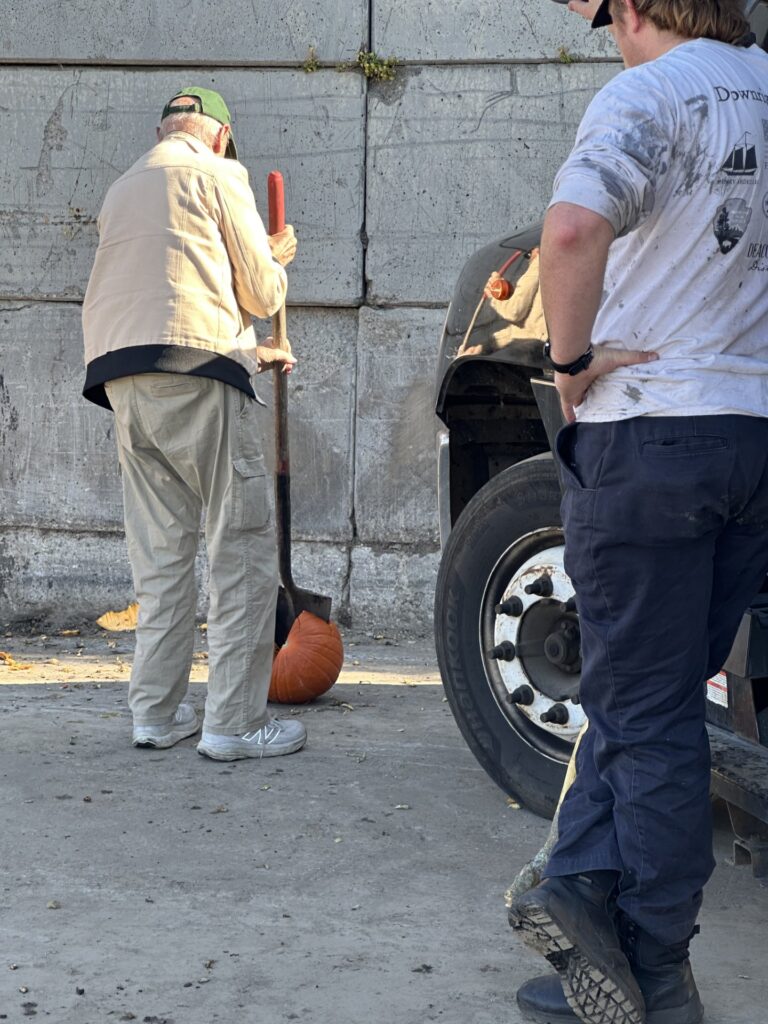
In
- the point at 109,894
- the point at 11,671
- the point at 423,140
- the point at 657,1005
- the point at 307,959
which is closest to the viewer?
the point at 657,1005

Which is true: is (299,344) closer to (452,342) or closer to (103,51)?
(103,51)

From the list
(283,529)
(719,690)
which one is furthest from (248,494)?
(719,690)

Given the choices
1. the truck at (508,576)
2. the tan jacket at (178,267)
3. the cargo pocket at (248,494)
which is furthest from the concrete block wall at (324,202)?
the truck at (508,576)

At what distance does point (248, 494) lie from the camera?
4480mm

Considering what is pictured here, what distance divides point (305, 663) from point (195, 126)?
6.14 ft

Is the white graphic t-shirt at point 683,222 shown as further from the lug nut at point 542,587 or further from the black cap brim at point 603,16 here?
the lug nut at point 542,587

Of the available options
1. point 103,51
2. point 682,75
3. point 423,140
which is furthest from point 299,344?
point 682,75

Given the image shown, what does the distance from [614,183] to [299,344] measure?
14.1ft

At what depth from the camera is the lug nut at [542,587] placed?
12.6ft

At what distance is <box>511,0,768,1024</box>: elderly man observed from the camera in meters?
2.45

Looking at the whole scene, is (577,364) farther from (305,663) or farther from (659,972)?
(305,663)

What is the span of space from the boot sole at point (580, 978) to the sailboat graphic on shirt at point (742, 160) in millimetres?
1345

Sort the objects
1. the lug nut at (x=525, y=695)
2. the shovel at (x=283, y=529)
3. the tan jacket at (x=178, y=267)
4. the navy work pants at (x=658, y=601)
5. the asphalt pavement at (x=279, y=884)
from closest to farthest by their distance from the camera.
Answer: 1. the navy work pants at (x=658, y=601)
2. the asphalt pavement at (x=279, y=884)
3. the lug nut at (x=525, y=695)
4. the tan jacket at (x=178, y=267)
5. the shovel at (x=283, y=529)

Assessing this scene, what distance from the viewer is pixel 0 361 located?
22.2 feet
